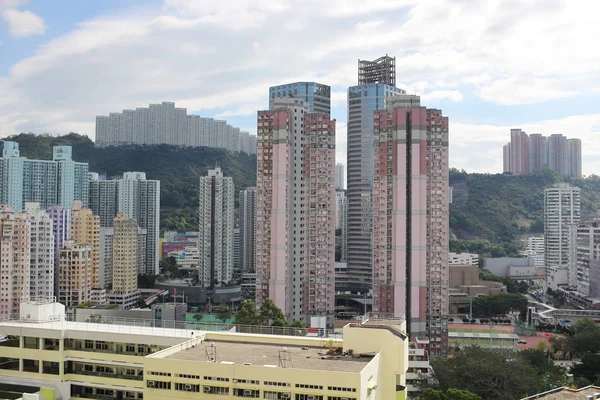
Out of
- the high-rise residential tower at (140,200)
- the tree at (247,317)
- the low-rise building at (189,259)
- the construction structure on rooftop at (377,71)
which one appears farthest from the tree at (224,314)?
the construction structure on rooftop at (377,71)

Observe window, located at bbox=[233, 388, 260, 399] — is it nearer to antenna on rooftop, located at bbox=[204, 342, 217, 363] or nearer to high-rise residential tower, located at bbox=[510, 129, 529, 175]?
antenna on rooftop, located at bbox=[204, 342, 217, 363]

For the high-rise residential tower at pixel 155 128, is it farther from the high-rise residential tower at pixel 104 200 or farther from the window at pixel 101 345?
the window at pixel 101 345

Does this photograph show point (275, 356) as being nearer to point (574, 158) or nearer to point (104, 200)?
point (104, 200)

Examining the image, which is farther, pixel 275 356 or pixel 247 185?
pixel 247 185

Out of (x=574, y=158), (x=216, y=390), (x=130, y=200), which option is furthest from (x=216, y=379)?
(x=574, y=158)

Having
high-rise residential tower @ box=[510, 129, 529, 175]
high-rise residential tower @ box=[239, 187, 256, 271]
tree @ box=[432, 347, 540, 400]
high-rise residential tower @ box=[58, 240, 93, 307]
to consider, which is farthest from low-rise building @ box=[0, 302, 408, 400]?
high-rise residential tower @ box=[510, 129, 529, 175]

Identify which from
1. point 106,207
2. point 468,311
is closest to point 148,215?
point 106,207

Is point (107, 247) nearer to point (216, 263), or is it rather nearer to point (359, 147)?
point (216, 263)
